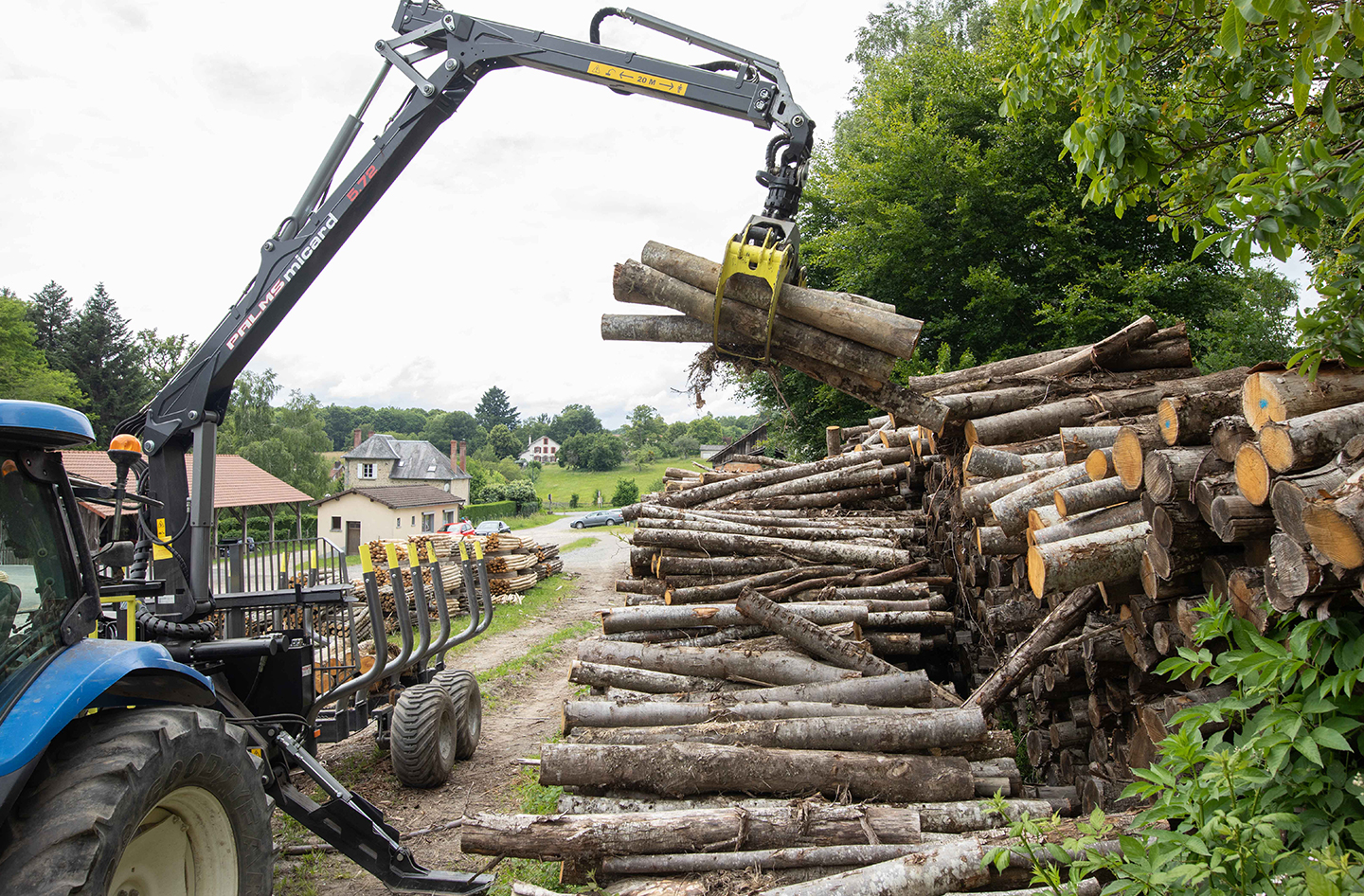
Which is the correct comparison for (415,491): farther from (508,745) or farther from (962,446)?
(962,446)

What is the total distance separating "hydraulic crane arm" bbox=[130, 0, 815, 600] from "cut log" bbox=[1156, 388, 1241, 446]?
2.61 metres

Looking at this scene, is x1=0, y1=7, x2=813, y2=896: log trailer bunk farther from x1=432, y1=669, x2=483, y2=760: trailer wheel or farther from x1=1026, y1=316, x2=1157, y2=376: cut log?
x1=1026, y1=316, x2=1157, y2=376: cut log

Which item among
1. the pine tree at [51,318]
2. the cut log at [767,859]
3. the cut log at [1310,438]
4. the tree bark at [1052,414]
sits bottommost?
the cut log at [767,859]

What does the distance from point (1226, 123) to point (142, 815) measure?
23.3ft

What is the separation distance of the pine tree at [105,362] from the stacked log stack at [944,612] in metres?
43.7

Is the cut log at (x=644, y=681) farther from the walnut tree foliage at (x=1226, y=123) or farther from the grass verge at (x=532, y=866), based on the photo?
the walnut tree foliage at (x=1226, y=123)

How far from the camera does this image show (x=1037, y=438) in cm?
679

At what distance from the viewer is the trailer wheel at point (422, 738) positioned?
6.82m

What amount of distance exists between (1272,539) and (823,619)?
3843 mm

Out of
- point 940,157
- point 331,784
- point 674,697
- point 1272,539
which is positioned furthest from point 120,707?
point 940,157

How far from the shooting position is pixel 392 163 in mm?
6133

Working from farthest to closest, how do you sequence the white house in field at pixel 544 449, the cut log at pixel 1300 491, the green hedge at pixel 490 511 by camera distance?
the white house in field at pixel 544 449
the green hedge at pixel 490 511
the cut log at pixel 1300 491

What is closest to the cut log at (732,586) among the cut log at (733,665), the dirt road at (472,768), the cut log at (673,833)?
the cut log at (733,665)

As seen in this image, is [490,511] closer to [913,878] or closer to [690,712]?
[690,712]
